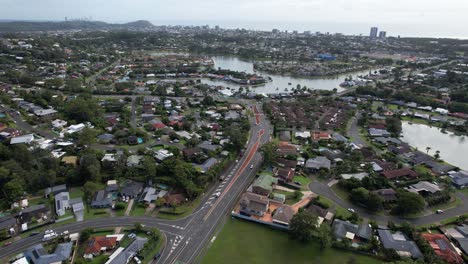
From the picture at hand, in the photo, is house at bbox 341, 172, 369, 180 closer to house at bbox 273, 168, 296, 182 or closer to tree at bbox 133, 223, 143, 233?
house at bbox 273, 168, 296, 182

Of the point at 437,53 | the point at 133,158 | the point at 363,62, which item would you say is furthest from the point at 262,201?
the point at 437,53

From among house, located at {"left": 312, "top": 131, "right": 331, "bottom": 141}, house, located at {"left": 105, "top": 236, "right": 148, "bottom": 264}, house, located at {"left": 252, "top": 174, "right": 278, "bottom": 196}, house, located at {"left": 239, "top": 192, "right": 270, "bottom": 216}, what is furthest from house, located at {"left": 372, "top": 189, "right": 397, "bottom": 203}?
house, located at {"left": 105, "top": 236, "right": 148, "bottom": 264}

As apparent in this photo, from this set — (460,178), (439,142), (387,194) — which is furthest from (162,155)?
(439,142)

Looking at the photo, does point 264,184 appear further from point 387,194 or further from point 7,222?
point 7,222

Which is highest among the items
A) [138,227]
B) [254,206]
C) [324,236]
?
[324,236]

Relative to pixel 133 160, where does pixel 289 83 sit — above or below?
above

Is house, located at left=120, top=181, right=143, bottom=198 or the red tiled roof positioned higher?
house, located at left=120, top=181, right=143, bottom=198
